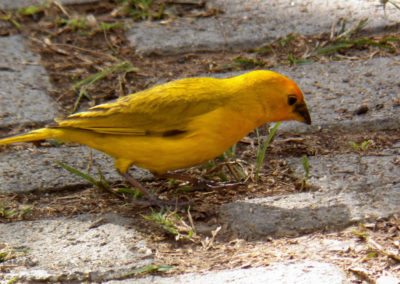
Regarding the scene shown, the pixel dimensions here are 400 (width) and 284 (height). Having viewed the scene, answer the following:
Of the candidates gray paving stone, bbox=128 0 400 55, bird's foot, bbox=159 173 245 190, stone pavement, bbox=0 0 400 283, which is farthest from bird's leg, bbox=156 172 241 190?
gray paving stone, bbox=128 0 400 55

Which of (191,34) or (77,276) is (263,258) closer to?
(77,276)

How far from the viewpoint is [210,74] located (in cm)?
484

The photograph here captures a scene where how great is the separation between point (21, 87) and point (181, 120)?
1315mm

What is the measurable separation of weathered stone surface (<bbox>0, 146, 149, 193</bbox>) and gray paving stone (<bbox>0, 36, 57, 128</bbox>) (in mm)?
291

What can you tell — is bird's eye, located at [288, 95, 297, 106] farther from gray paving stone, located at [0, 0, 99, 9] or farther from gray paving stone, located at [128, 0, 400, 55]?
gray paving stone, located at [0, 0, 99, 9]

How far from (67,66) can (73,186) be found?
1.34m

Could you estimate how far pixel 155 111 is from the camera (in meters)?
3.86

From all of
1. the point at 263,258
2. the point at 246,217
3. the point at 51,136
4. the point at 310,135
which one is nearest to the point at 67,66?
the point at 51,136

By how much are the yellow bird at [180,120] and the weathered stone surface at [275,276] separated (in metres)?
0.76

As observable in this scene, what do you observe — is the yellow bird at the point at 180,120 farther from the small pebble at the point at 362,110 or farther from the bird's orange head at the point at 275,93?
the small pebble at the point at 362,110

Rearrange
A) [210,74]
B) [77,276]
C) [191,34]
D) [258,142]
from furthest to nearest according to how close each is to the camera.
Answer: [191,34] < [210,74] < [258,142] < [77,276]

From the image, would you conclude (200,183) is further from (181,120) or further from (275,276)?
(275,276)

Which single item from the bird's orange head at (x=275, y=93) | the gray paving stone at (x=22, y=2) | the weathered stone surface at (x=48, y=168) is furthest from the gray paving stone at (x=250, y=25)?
the bird's orange head at (x=275, y=93)

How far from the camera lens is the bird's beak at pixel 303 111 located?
394 cm
